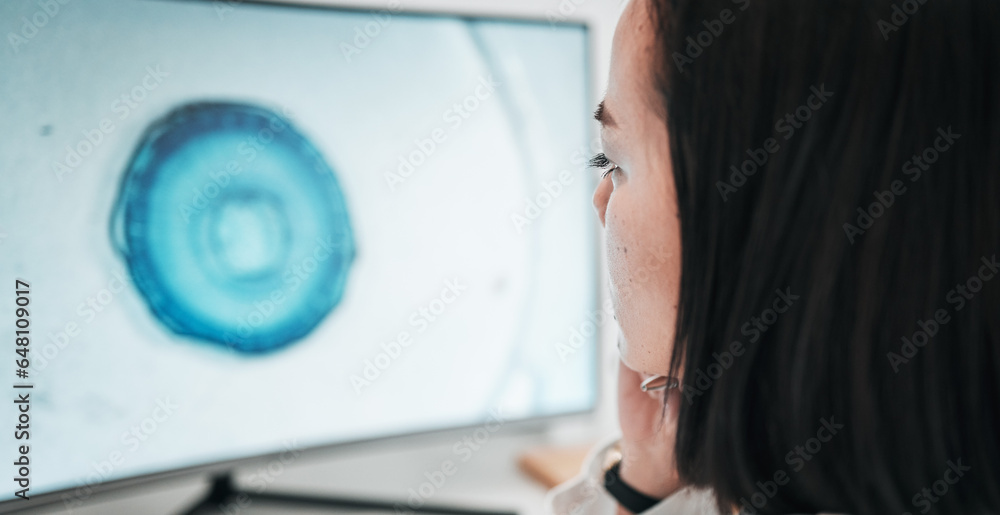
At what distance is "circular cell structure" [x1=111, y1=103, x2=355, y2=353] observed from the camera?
56 centimetres

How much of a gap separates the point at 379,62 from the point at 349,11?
6cm

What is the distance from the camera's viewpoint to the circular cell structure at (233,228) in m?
0.56

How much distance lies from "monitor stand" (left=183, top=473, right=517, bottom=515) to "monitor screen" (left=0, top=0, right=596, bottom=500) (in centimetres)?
10

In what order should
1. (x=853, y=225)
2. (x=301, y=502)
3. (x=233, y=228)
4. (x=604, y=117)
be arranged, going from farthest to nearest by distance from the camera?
(x=301, y=502) < (x=233, y=228) < (x=604, y=117) < (x=853, y=225)

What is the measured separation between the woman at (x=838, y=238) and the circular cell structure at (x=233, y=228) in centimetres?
38

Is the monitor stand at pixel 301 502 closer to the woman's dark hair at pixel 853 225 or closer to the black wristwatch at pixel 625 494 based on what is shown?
the black wristwatch at pixel 625 494

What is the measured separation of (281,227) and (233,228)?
0.05 m

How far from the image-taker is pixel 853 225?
352 mm

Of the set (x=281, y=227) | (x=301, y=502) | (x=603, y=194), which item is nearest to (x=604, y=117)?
(x=603, y=194)

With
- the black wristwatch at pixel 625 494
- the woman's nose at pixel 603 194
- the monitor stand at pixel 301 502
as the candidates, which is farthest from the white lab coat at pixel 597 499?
the woman's nose at pixel 603 194

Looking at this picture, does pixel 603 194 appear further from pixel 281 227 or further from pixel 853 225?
pixel 281 227

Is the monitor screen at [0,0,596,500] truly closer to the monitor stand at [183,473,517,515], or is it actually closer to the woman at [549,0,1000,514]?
the monitor stand at [183,473,517,515]

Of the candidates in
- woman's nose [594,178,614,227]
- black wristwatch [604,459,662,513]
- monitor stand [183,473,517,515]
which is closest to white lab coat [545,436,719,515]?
black wristwatch [604,459,662,513]

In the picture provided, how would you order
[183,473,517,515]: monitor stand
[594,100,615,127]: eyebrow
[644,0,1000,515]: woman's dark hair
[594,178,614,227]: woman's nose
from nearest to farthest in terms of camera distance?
[644,0,1000,515]: woman's dark hair
[594,100,615,127]: eyebrow
[594,178,614,227]: woman's nose
[183,473,517,515]: monitor stand
